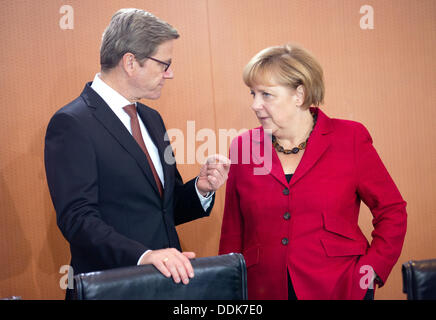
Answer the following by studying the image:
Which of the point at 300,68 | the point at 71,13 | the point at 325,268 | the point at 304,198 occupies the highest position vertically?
the point at 71,13

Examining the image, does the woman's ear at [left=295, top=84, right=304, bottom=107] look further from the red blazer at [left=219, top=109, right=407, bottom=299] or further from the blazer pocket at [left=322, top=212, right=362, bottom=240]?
the blazer pocket at [left=322, top=212, right=362, bottom=240]

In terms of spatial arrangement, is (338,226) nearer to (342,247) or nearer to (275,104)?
(342,247)

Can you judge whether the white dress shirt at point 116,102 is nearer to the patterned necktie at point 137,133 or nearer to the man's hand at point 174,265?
the patterned necktie at point 137,133

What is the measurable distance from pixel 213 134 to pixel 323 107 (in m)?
0.68

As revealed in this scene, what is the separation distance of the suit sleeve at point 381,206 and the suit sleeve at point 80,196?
90 centimetres

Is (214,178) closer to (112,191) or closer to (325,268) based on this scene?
(112,191)

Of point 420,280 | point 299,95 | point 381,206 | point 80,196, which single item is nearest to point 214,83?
point 299,95

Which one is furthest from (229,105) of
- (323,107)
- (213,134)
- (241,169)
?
(241,169)

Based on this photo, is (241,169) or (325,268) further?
(241,169)

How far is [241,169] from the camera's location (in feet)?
6.62

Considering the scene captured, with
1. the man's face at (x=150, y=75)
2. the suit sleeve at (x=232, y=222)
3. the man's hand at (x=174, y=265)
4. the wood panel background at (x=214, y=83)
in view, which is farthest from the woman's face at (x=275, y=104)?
the wood panel background at (x=214, y=83)

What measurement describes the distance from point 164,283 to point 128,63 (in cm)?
94

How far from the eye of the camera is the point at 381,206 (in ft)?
6.19

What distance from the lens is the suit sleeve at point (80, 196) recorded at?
1.49 metres
